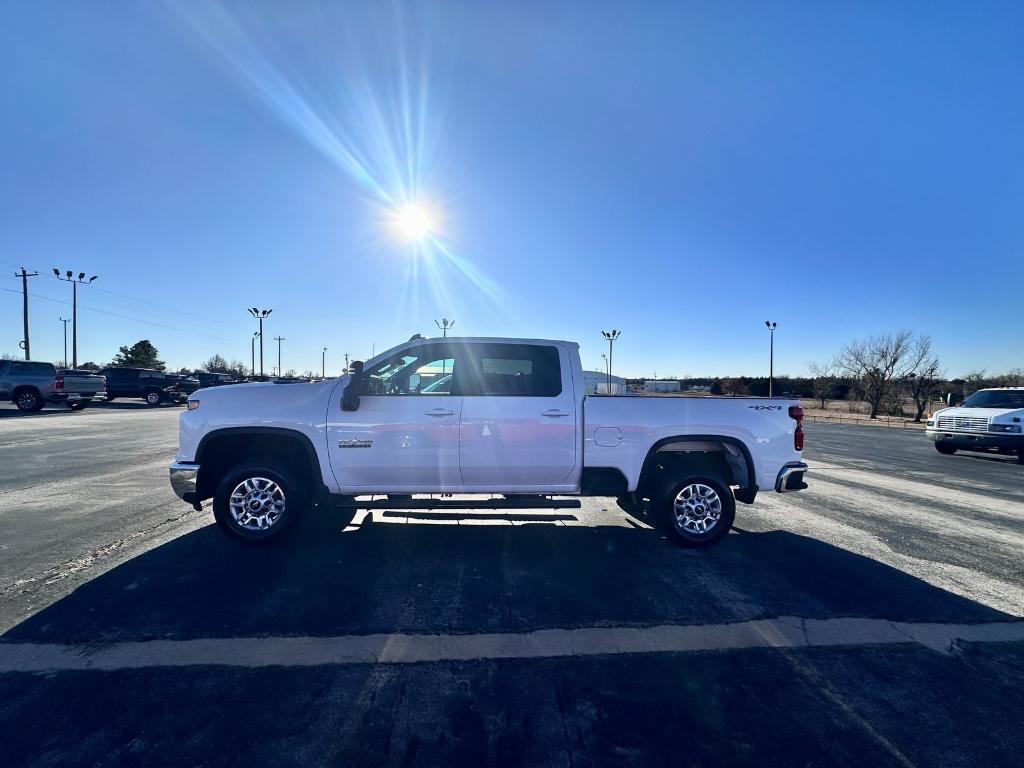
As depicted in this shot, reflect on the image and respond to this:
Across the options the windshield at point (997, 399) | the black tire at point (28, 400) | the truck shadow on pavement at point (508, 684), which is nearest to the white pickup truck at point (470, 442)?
the truck shadow on pavement at point (508, 684)

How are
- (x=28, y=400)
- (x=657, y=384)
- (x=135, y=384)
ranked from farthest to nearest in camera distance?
1. (x=657, y=384)
2. (x=135, y=384)
3. (x=28, y=400)

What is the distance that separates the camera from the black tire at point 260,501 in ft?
15.4

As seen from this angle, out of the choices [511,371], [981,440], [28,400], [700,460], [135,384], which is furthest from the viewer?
[135,384]

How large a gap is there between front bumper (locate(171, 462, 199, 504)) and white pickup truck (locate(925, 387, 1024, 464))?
16249 millimetres

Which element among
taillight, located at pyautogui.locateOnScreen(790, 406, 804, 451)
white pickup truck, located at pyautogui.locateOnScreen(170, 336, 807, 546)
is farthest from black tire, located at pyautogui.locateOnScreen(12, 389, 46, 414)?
taillight, located at pyautogui.locateOnScreen(790, 406, 804, 451)

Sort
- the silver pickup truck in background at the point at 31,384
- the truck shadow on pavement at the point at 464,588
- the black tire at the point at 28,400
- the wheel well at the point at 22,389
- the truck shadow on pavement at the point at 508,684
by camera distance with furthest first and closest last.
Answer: the black tire at the point at 28,400, the wheel well at the point at 22,389, the silver pickup truck in background at the point at 31,384, the truck shadow on pavement at the point at 464,588, the truck shadow on pavement at the point at 508,684

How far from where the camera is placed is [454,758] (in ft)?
7.08

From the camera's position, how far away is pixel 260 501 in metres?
4.75

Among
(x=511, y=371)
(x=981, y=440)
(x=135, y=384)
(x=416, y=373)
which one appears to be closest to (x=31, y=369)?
(x=135, y=384)

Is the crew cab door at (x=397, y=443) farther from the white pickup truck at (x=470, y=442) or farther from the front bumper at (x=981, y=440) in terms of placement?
the front bumper at (x=981, y=440)

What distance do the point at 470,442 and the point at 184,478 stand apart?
2.84 metres

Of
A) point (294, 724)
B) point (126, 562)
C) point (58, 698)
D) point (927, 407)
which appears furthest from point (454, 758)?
point (927, 407)

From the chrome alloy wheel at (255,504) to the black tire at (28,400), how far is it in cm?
2262

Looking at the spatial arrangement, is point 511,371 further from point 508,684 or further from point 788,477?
point 788,477
